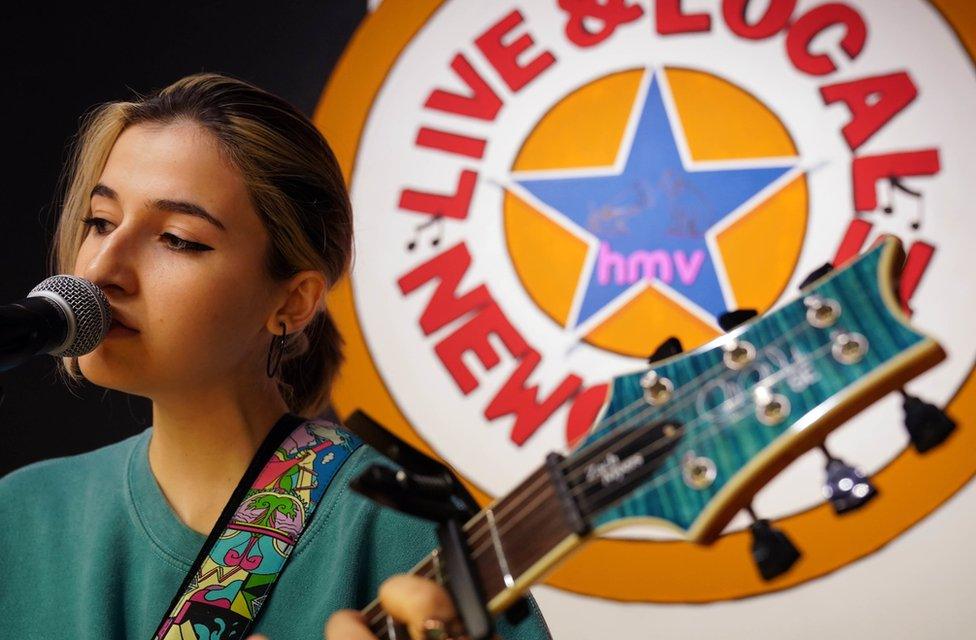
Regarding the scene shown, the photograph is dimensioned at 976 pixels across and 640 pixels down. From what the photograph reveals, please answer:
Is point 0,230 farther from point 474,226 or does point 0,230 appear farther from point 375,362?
point 474,226

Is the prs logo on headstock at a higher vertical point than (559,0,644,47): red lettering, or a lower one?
lower

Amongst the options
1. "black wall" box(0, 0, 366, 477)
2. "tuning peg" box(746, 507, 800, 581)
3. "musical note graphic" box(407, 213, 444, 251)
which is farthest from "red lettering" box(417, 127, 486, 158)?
"tuning peg" box(746, 507, 800, 581)

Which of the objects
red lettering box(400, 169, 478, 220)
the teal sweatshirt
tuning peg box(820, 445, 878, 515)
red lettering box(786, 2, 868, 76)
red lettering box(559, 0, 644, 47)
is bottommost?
the teal sweatshirt

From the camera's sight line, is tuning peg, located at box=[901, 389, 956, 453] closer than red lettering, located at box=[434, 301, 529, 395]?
Yes

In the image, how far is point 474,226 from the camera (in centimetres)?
179

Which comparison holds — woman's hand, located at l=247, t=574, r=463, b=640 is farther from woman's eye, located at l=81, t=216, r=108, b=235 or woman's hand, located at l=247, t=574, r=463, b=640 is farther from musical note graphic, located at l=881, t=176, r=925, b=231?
musical note graphic, located at l=881, t=176, r=925, b=231

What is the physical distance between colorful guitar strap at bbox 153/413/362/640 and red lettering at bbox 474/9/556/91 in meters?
0.90

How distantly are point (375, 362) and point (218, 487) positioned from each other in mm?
645

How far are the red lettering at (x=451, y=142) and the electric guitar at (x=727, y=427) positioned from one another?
1.15 metres

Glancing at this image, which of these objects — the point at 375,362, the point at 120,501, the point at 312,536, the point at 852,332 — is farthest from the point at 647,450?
the point at 375,362

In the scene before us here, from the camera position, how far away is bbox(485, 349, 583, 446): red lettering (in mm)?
1720

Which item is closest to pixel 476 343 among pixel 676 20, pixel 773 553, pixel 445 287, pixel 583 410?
pixel 445 287

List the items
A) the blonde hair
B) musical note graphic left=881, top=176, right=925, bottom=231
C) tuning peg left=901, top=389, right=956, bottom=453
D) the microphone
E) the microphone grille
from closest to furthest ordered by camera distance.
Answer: tuning peg left=901, top=389, right=956, bottom=453 → the microphone → the microphone grille → the blonde hair → musical note graphic left=881, top=176, right=925, bottom=231

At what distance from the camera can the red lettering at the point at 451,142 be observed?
181 cm
